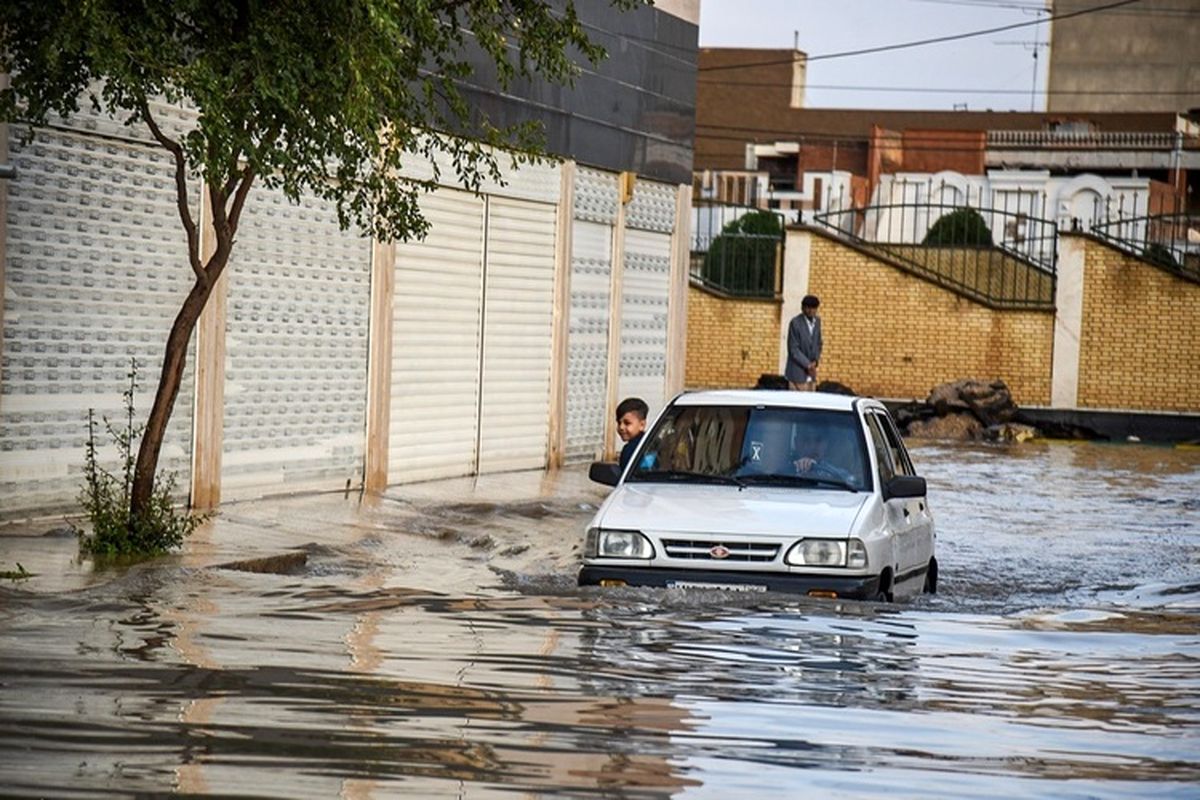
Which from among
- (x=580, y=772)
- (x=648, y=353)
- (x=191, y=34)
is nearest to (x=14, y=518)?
(x=191, y=34)

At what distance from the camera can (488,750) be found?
771 cm

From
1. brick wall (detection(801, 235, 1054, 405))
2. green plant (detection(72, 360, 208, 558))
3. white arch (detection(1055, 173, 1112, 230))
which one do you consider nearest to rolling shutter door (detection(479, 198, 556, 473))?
green plant (detection(72, 360, 208, 558))

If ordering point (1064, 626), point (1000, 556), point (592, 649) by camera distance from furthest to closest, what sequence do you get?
point (1000, 556) < point (1064, 626) < point (592, 649)

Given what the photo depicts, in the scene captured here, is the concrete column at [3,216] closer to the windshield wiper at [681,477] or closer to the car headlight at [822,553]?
the windshield wiper at [681,477]

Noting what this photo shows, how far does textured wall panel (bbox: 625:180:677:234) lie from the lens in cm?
2880

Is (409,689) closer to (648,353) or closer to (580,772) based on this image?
(580,772)

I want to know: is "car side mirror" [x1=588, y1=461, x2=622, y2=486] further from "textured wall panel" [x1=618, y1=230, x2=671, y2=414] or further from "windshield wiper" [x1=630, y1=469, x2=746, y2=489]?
"textured wall panel" [x1=618, y1=230, x2=671, y2=414]

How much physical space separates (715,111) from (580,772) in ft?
340

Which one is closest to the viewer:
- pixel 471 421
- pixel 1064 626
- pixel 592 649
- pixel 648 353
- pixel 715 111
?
pixel 592 649

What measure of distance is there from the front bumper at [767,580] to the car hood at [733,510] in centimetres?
22

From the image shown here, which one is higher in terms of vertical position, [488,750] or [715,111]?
[715,111]

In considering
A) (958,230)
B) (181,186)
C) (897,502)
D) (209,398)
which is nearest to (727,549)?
(897,502)

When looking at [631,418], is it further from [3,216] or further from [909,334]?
[909,334]

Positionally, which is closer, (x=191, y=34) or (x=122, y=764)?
(x=122, y=764)
